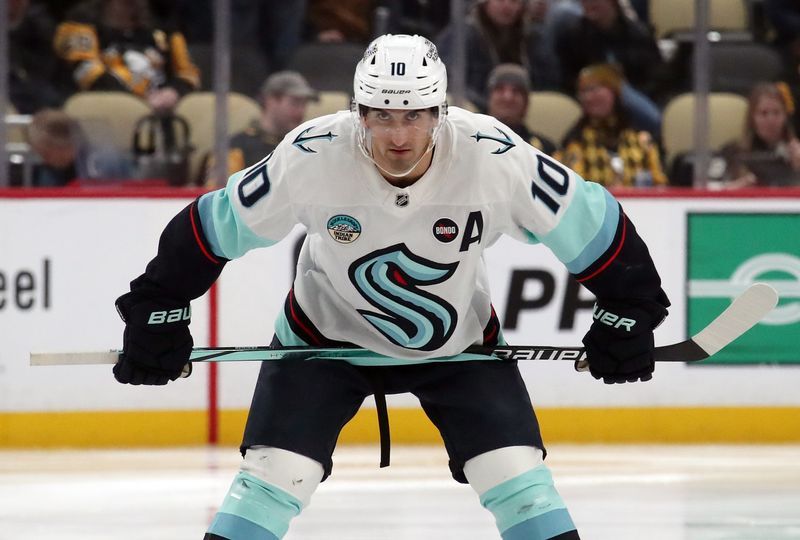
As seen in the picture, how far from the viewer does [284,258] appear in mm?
5848

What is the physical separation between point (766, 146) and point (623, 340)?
3232 mm

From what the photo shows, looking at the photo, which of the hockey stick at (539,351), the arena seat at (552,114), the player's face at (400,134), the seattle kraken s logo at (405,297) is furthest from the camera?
the arena seat at (552,114)

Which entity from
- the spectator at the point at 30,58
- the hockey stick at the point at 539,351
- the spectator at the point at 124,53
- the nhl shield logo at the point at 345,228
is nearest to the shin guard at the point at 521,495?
the hockey stick at the point at 539,351

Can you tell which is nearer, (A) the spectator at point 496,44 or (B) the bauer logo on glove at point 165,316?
(B) the bauer logo on glove at point 165,316

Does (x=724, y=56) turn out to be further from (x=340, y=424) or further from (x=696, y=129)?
(x=340, y=424)

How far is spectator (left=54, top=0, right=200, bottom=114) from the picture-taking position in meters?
5.99

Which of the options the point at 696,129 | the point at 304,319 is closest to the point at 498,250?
the point at 696,129

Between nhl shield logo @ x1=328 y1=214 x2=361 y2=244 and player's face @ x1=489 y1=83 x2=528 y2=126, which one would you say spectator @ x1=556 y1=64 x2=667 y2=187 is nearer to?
player's face @ x1=489 y1=83 x2=528 y2=126

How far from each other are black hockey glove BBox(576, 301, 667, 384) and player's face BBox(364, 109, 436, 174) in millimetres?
496

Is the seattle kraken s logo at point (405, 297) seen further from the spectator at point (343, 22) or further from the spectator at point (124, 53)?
the spectator at point (124, 53)

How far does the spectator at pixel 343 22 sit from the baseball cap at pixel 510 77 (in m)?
0.49

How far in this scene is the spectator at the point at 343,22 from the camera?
591cm

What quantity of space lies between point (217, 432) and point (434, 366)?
2.98m

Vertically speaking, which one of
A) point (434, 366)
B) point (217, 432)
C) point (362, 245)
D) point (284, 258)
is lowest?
point (217, 432)
